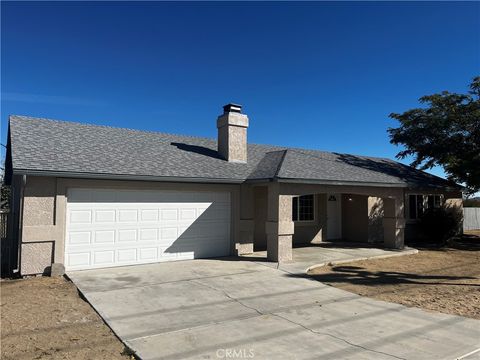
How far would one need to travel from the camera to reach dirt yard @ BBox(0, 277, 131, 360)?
17.4 feet

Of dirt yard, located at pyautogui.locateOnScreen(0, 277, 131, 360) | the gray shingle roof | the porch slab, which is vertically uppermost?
the gray shingle roof

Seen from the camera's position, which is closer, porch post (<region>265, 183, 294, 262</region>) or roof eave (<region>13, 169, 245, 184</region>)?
roof eave (<region>13, 169, 245, 184</region>)

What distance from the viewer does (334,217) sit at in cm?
1836

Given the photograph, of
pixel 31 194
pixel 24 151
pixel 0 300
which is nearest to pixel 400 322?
pixel 0 300

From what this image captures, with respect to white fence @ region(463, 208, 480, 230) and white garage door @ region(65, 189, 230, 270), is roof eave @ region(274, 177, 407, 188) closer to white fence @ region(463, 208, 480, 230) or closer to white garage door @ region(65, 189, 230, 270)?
white garage door @ region(65, 189, 230, 270)

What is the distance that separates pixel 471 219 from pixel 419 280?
841 inches

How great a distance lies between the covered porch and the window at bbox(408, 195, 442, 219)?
8.25 feet

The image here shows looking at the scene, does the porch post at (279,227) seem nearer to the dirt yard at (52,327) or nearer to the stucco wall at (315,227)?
the stucco wall at (315,227)

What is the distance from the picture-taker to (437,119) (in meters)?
18.4

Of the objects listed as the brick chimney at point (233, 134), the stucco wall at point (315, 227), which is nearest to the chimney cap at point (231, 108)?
the brick chimney at point (233, 134)

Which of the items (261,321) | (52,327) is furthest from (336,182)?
(52,327)

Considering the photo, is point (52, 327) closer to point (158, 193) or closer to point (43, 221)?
point (43, 221)

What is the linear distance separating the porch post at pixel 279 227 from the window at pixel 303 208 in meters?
4.47

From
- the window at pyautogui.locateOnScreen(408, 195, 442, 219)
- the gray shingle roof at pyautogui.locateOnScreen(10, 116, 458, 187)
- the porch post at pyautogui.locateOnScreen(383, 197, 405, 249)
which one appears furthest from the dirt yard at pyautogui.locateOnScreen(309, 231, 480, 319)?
the window at pyautogui.locateOnScreen(408, 195, 442, 219)
